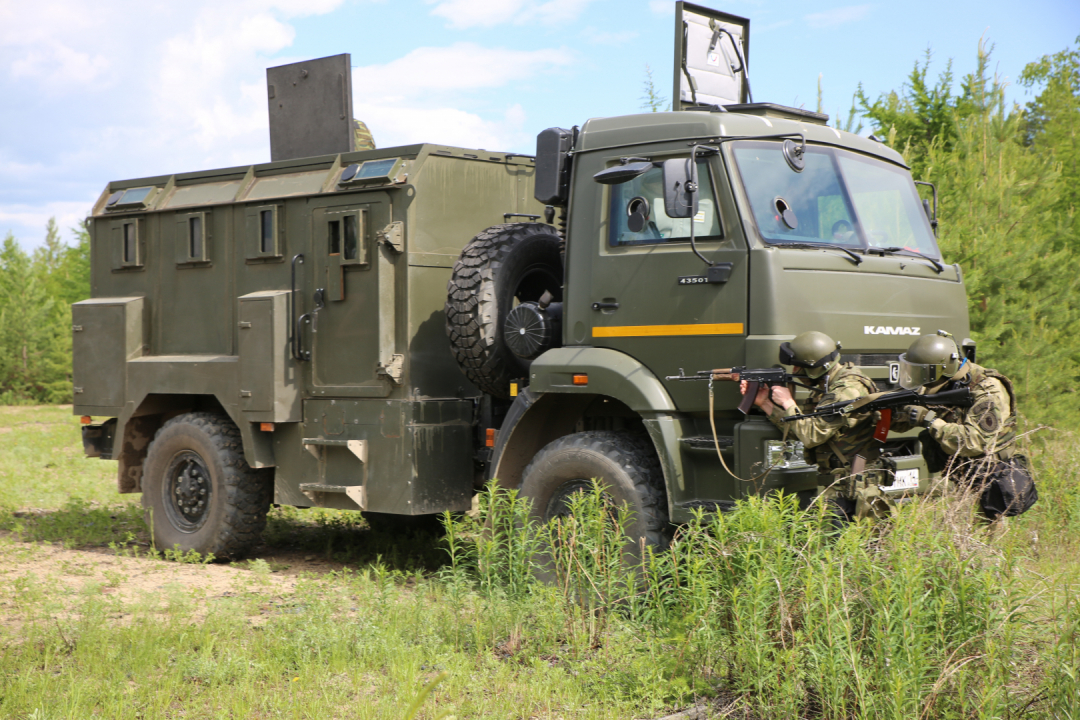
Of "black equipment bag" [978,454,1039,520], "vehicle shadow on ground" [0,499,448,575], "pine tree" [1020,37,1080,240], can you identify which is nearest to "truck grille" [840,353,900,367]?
"black equipment bag" [978,454,1039,520]

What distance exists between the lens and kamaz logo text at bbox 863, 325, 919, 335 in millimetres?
6203

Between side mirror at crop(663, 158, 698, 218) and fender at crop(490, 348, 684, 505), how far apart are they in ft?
3.32

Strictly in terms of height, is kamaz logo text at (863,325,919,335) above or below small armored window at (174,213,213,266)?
below

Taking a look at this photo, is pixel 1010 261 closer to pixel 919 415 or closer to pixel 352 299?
pixel 919 415

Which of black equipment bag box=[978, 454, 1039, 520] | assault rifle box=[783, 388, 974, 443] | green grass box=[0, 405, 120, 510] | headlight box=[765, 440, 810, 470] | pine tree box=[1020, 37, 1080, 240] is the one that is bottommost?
green grass box=[0, 405, 120, 510]

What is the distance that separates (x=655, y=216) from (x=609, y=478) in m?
1.63

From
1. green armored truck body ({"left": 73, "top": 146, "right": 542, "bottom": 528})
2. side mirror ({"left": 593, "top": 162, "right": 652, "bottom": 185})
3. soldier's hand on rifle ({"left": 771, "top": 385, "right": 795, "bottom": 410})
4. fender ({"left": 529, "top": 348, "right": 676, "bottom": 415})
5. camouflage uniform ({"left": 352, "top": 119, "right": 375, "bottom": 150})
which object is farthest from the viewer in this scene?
camouflage uniform ({"left": 352, "top": 119, "right": 375, "bottom": 150})

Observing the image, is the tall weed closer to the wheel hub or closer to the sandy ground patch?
the sandy ground patch

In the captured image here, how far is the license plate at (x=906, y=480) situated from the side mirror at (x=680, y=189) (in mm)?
1891

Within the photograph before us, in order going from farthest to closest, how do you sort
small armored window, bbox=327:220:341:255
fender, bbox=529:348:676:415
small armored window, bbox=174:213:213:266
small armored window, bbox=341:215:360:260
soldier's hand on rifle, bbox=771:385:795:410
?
small armored window, bbox=174:213:213:266, small armored window, bbox=327:220:341:255, small armored window, bbox=341:215:360:260, fender, bbox=529:348:676:415, soldier's hand on rifle, bbox=771:385:795:410

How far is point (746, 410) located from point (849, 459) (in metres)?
0.65

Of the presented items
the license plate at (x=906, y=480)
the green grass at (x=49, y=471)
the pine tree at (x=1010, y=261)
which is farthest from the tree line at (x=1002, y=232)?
the green grass at (x=49, y=471)

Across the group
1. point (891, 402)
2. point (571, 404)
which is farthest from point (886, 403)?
point (571, 404)

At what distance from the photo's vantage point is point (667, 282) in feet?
21.0
